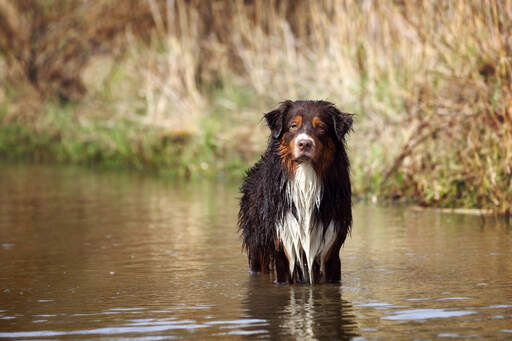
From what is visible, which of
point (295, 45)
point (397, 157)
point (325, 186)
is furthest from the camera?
point (295, 45)

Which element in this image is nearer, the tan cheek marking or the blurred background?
the tan cheek marking

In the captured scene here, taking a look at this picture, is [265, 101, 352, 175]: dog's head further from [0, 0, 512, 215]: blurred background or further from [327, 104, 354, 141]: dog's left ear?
[0, 0, 512, 215]: blurred background

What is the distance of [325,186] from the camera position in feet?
24.9

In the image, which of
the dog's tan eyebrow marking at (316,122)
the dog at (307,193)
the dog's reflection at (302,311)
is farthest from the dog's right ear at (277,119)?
the dog's reflection at (302,311)

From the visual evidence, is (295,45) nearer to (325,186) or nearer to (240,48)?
(240,48)

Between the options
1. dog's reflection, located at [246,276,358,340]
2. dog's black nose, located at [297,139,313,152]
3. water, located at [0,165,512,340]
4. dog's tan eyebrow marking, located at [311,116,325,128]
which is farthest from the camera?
dog's tan eyebrow marking, located at [311,116,325,128]

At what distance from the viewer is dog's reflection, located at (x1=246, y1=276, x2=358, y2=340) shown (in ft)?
19.9

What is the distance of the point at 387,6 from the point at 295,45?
5.21 m

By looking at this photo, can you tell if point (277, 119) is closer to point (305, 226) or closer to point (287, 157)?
point (287, 157)

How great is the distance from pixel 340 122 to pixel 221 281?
67.2 inches

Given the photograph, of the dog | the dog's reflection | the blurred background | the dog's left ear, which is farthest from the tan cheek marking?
the blurred background

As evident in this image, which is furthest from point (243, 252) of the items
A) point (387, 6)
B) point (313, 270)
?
point (387, 6)

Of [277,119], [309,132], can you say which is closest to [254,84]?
[277,119]

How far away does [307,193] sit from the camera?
24.8 feet
